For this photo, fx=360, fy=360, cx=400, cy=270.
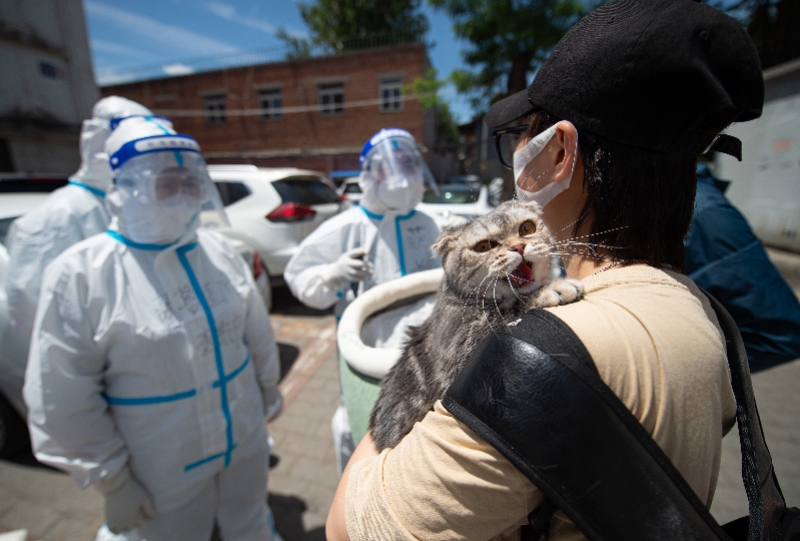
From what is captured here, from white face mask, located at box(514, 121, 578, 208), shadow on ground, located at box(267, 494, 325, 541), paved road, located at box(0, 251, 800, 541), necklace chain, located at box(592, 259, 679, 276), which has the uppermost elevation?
white face mask, located at box(514, 121, 578, 208)

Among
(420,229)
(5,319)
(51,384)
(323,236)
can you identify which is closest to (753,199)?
(420,229)

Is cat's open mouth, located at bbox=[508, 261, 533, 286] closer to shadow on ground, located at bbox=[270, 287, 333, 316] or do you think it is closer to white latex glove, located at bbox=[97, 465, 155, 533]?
white latex glove, located at bbox=[97, 465, 155, 533]

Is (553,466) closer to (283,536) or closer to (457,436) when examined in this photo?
(457,436)

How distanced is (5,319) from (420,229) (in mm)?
3446

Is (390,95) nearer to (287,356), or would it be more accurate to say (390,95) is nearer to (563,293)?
(287,356)

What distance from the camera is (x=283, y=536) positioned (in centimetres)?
261

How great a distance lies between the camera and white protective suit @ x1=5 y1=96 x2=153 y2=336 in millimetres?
2602

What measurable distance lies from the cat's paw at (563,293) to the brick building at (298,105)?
19.3 meters

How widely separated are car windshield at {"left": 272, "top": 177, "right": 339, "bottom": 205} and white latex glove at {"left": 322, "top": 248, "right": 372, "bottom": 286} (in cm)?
442

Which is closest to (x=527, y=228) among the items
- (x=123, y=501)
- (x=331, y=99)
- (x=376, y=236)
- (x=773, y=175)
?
(x=376, y=236)

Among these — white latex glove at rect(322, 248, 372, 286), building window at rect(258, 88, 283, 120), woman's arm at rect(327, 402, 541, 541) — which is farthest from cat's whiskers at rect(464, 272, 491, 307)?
building window at rect(258, 88, 283, 120)

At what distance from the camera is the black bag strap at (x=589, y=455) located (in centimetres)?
58

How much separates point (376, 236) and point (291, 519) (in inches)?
88.2

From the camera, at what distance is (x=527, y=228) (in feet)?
3.63
